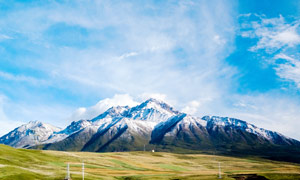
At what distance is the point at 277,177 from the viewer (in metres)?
85.3

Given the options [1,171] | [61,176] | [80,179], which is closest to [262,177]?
[80,179]

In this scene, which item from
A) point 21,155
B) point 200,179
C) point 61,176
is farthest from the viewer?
Result: point 21,155

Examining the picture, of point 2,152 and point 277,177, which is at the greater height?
point 2,152

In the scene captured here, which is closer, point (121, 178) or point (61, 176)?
point (61, 176)

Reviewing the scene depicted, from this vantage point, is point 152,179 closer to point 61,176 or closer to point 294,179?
point 61,176

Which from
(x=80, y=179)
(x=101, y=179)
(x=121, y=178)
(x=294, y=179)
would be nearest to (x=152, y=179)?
(x=121, y=178)

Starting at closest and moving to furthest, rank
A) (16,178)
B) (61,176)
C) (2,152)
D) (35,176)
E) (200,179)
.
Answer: (16,178), (35,176), (61,176), (200,179), (2,152)

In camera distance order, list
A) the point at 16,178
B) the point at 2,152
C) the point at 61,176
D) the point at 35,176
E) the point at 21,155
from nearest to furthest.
→ the point at 16,178 → the point at 35,176 → the point at 61,176 → the point at 2,152 → the point at 21,155

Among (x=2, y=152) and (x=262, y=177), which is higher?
(x=2, y=152)

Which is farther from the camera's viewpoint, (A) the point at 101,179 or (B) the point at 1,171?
(A) the point at 101,179

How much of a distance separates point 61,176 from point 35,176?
746 centimetres

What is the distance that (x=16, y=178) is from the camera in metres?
65.0

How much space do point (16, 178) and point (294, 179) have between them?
79.1m

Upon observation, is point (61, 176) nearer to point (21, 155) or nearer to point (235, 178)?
point (21, 155)
